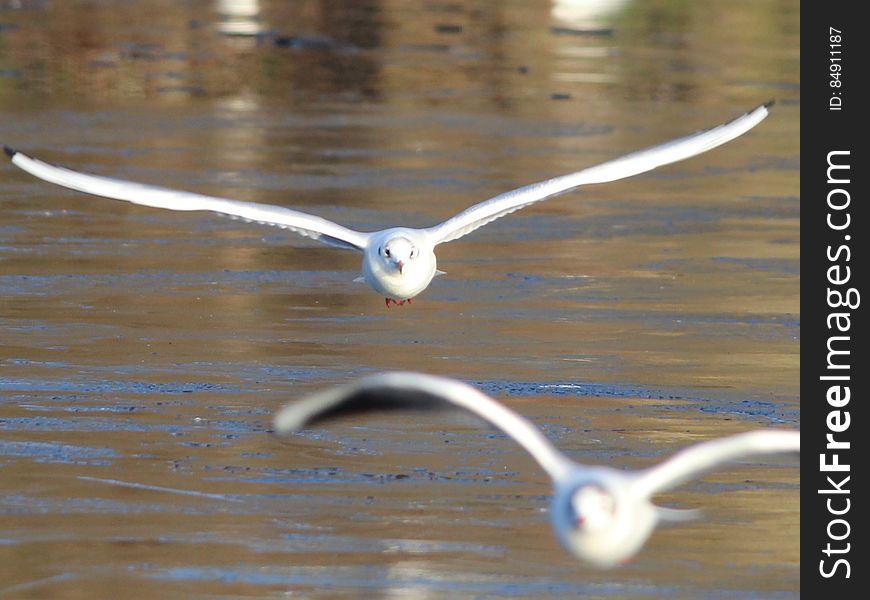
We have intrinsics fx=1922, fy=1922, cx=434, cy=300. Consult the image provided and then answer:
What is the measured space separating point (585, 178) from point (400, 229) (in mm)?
1329

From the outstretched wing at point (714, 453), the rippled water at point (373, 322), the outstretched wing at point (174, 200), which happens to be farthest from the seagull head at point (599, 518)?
the outstretched wing at point (174, 200)

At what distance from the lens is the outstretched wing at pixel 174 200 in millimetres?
12656

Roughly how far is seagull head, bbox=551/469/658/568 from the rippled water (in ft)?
3.25

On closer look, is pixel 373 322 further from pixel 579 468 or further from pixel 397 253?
pixel 579 468

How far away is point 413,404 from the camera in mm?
9109

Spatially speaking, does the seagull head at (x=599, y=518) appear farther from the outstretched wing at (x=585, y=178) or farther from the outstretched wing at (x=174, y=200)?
the outstretched wing at (x=174, y=200)

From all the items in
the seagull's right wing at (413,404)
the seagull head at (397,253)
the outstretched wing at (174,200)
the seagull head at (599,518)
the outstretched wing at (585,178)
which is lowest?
the seagull head at (599,518)

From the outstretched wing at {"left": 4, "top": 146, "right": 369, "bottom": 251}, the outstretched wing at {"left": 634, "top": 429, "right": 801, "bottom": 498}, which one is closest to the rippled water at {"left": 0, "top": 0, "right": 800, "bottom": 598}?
the outstretched wing at {"left": 4, "top": 146, "right": 369, "bottom": 251}

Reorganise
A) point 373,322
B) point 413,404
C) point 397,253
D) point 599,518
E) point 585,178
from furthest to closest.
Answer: point 373,322
point 585,178
point 397,253
point 413,404
point 599,518

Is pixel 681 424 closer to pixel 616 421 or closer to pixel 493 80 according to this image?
pixel 616 421

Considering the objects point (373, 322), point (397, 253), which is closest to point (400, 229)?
point (397, 253)

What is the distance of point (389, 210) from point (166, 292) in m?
3.87

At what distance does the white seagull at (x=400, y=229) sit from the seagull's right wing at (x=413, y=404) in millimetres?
3915

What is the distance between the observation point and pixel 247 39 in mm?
30766
